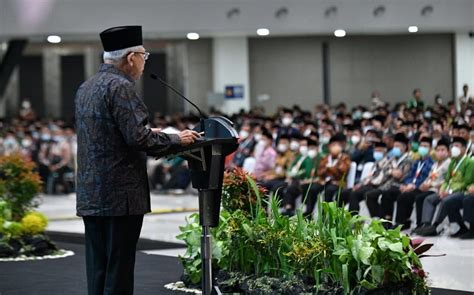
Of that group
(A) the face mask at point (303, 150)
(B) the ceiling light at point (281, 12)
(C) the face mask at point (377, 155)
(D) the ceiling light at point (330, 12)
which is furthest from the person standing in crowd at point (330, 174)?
(D) the ceiling light at point (330, 12)

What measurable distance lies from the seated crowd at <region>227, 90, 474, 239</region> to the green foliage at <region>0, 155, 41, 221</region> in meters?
3.82

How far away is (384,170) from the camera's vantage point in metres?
17.0

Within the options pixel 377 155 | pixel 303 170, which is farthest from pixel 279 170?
pixel 377 155

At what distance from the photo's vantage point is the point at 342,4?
3078cm

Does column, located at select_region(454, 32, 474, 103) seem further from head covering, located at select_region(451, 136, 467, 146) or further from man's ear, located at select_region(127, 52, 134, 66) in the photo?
man's ear, located at select_region(127, 52, 134, 66)

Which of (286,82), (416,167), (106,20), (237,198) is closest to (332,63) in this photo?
(286,82)

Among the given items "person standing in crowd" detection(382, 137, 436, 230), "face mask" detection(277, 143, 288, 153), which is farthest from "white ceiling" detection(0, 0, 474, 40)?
"person standing in crowd" detection(382, 137, 436, 230)

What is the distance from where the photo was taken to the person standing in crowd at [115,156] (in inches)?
267

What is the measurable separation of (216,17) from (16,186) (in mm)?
17977

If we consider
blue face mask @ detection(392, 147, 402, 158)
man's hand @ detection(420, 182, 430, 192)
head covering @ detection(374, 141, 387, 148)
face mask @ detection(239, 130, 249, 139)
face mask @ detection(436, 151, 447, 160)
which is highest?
face mask @ detection(239, 130, 249, 139)

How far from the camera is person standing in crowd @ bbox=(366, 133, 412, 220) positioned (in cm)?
1641

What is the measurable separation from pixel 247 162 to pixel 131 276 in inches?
572

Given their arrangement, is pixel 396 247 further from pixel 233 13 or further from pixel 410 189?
pixel 233 13

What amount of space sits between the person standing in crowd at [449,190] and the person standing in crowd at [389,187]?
736 millimetres
